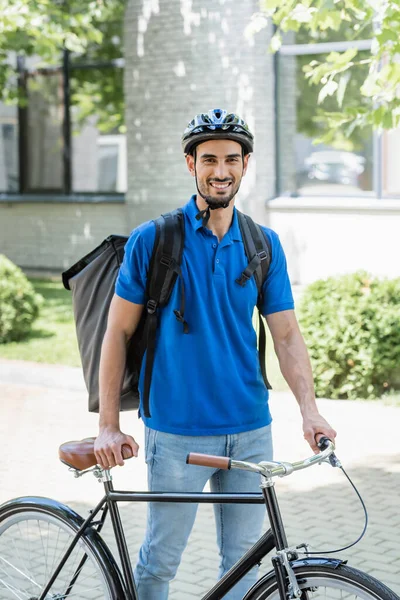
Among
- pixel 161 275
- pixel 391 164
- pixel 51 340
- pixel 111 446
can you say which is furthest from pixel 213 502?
pixel 391 164

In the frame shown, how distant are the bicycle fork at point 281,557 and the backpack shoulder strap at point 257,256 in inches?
20.5

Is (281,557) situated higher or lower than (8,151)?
lower

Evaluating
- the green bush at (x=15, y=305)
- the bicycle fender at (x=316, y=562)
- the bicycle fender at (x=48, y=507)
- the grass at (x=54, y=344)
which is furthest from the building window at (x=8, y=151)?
the bicycle fender at (x=316, y=562)

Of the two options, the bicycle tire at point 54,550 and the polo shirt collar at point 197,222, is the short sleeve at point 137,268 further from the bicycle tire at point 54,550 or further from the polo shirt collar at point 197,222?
the bicycle tire at point 54,550

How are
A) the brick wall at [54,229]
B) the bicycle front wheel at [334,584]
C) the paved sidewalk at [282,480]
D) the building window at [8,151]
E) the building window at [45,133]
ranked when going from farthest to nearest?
the building window at [8,151]
the building window at [45,133]
the brick wall at [54,229]
the paved sidewalk at [282,480]
the bicycle front wheel at [334,584]

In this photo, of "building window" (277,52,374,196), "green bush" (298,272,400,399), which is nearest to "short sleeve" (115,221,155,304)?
"green bush" (298,272,400,399)

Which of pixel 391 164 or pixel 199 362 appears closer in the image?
pixel 199 362

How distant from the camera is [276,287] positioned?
3.49 m

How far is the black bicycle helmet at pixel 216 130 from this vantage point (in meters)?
3.29

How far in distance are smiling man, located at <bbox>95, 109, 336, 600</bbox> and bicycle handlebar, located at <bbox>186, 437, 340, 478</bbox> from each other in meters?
0.26

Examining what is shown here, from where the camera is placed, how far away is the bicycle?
2934mm

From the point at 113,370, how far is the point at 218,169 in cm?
71

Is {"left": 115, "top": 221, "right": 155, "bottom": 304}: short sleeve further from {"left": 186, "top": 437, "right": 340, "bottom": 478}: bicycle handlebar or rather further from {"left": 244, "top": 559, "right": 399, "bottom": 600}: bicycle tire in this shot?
{"left": 244, "top": 559, "right": 399, "bottom": 600}: bicycle tire

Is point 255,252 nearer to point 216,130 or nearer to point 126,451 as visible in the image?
point 216,130
